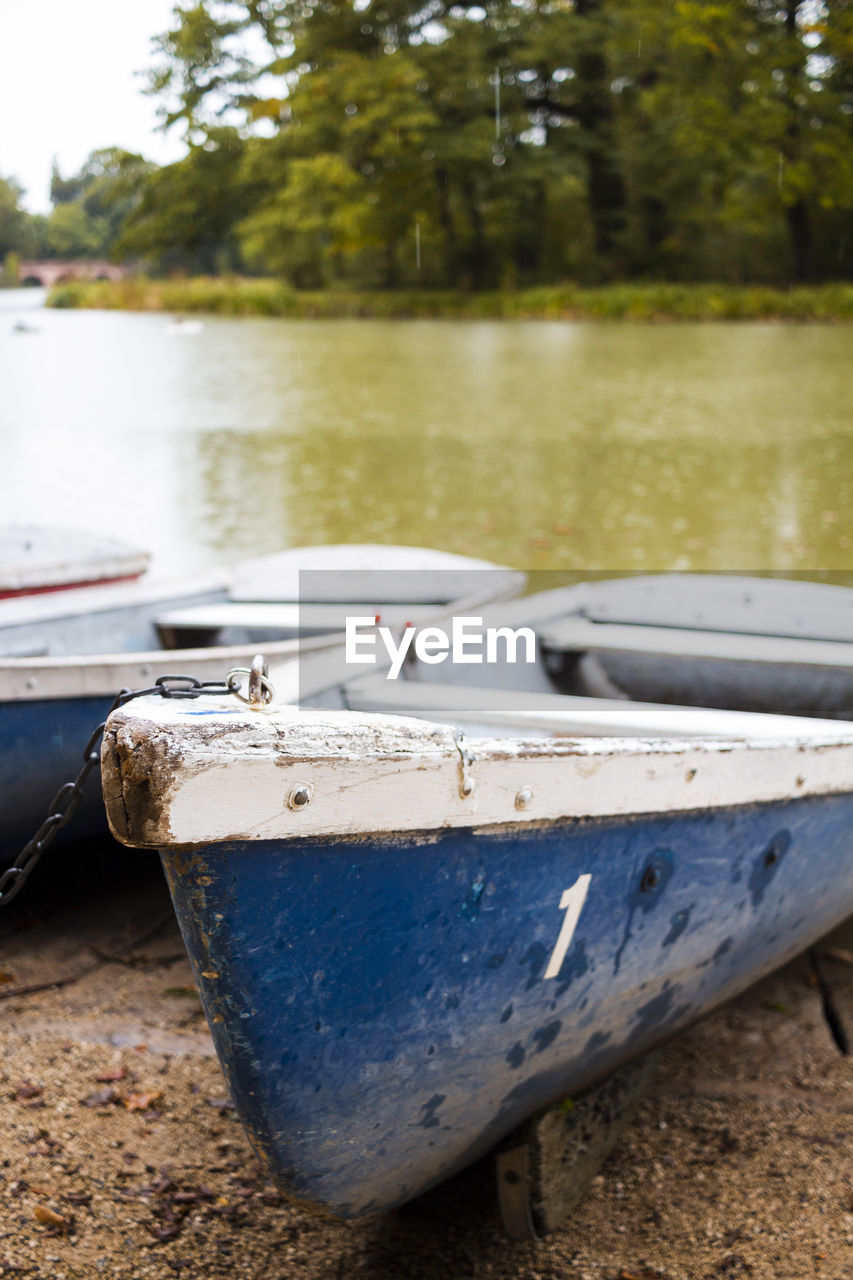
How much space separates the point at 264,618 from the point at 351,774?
104 inches

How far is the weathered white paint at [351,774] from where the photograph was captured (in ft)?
5.36

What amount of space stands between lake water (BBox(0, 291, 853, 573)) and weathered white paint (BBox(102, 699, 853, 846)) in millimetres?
5763

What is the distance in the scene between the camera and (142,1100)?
270 cm

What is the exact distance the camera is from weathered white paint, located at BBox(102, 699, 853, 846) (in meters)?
1.63

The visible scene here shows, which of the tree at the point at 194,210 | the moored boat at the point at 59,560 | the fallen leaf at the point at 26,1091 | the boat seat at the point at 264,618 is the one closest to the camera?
the fallen leaf at the point at 26,1091

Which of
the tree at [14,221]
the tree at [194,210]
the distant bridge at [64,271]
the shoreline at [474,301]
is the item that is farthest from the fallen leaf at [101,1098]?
the tree at [194,210]

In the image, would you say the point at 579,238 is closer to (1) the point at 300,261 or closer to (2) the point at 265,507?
(1) the point at 300,261

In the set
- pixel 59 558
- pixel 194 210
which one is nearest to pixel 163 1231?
pixel 59 558

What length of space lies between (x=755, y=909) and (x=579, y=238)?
35650 mm

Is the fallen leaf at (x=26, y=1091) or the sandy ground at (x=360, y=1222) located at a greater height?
the fallen leaf at (x=26, y=1091)

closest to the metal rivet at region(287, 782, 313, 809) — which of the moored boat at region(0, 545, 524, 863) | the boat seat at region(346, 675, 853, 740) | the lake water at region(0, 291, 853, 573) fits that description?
the boat seat at region(346, 675, 853, 740)

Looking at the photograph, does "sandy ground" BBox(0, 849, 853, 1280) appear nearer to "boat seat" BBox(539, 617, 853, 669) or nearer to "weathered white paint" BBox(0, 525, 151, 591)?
"boat seat" BBox(539, 617, 853, 669)

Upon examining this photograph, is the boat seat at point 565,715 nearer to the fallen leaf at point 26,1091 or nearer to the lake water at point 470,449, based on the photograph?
the fallen leaf at point 26,1091

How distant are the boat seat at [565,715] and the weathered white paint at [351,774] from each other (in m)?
0.31
